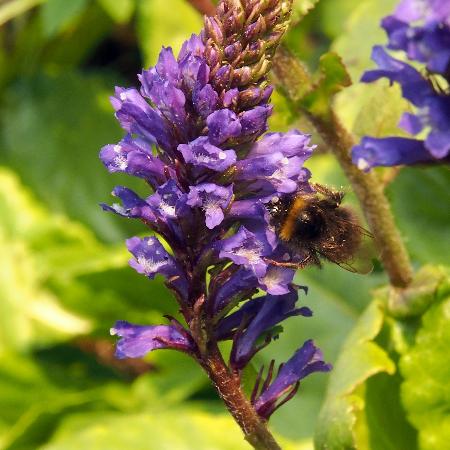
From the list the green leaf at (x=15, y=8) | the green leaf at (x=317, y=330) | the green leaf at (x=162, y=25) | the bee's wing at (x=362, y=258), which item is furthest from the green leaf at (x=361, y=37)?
the green leaf at (x=15, y=8)

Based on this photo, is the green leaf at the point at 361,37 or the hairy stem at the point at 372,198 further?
the green leaf at the point at 361,37

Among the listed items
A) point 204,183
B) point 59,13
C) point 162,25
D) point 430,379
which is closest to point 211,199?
point 204,183

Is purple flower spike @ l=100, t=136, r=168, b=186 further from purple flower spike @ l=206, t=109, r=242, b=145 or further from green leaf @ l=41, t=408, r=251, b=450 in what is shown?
green leaf @ l=41, t=408, r=251, b=450

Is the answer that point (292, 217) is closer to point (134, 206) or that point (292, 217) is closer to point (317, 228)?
point (317, 228)

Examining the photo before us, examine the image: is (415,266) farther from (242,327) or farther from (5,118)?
(5,118)

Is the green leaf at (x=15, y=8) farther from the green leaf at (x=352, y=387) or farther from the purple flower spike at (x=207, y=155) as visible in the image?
the purple flower spike at (x=207, y=155)

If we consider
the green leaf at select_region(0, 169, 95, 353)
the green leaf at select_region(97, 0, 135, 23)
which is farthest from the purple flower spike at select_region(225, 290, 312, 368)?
the green leaf at select_region(0, 169, 95, 353)
